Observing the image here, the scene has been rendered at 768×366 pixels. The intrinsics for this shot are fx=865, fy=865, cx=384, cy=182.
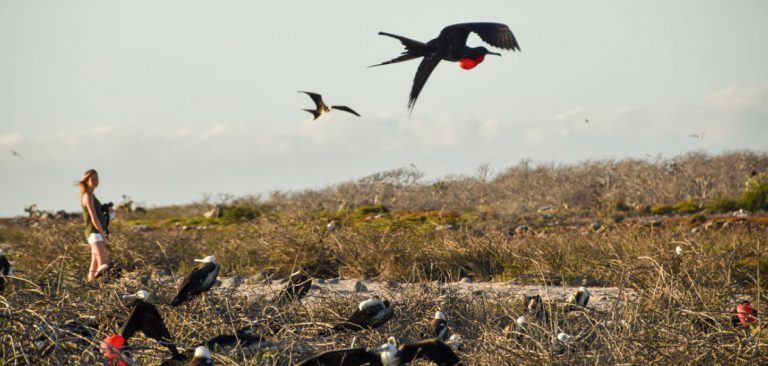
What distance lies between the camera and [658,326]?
425 cm

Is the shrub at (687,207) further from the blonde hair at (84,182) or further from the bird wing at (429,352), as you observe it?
the bird wing at (429,352)

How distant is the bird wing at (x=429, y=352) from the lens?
149 inches

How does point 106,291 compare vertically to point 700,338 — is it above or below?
above

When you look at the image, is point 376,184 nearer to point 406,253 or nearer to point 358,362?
point 406,253

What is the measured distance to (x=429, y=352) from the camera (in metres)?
3.83

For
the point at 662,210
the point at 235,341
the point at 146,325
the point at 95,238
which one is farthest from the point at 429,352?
the point at 662,210

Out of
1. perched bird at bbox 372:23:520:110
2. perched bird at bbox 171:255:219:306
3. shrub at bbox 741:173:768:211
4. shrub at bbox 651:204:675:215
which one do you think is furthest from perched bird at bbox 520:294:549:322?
shrub at bbox 741:173:768:211

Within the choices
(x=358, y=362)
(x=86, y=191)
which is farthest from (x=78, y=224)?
(x=358, y=362)

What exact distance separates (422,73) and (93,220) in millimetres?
5006

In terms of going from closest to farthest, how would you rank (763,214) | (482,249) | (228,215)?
(482,249) < (763,214) < (228,215)

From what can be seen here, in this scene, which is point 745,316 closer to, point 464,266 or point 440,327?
point 440,327

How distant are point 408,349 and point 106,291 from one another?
292 cm

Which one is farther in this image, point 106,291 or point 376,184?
point 376,184

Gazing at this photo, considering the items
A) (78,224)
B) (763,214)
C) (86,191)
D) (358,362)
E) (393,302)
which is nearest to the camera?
(358,362)
